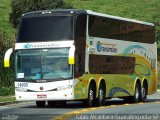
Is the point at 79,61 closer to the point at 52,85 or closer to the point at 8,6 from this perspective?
the point at 52,85

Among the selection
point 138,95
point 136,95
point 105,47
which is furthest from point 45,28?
point 138,95

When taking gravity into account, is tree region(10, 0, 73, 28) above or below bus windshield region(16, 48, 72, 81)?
above

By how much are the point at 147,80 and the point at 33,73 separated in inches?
352

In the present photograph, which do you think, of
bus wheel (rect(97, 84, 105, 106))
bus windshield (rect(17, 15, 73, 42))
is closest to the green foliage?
bus wheel (rect(97, 84, 105, 106))

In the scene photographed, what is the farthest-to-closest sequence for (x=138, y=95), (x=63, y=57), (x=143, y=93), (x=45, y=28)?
1. (x=143, y=93)
2. (x=138, y=95)
3. (x=45, y=28)
4. (x=63, y=57)

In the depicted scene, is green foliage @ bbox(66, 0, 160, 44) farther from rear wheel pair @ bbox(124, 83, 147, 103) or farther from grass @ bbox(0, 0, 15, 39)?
rear wheel pair @ bbox(124, 83, 147, 103)

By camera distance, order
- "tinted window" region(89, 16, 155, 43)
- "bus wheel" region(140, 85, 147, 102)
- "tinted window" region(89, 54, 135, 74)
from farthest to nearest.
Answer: "bus wheel" region(140, 85, 147, 102)
"tinted window" region(89, 16, 155, 43)
"tinted window" region(89, 54, 135, 74)

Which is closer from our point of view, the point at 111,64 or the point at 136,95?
the point at 111,64

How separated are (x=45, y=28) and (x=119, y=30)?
4.97 m

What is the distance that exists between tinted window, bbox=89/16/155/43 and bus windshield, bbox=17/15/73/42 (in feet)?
4.60

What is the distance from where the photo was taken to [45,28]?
26.7m

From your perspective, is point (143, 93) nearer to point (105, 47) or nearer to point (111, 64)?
point (111, 64)

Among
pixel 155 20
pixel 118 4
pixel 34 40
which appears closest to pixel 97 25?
A: pixel 34 40

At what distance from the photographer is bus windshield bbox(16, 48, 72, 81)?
2620 cm
